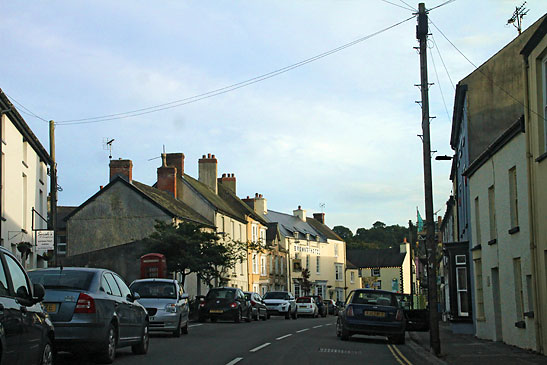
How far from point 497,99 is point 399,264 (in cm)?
8366

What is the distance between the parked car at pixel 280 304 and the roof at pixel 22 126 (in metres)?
16.3

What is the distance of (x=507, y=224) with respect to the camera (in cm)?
2034

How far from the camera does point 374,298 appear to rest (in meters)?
22.0

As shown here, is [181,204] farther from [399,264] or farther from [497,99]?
[399,264]

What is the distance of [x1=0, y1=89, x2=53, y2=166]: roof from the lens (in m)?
26.4

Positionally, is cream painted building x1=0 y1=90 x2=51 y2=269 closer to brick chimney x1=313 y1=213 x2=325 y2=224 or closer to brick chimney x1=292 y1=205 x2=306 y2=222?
brick chimney x1=292 y1=205 x2=306 y2=222

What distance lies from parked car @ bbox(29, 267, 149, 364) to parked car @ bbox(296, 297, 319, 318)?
36834 millimetres

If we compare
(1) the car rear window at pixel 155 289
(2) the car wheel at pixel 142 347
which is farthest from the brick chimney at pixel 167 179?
(2) the car wheel at pixel 142 347

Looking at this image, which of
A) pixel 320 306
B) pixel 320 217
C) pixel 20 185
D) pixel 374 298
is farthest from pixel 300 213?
pixel 374 298

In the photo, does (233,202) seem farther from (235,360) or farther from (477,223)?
(235,360)

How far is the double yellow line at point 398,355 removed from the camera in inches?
617

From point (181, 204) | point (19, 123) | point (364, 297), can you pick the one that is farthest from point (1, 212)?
point (181, 204)

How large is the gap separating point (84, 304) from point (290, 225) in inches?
2752

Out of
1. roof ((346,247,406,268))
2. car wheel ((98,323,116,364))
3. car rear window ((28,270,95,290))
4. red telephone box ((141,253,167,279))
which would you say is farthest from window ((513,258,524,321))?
roof ((346,247,406,268))
